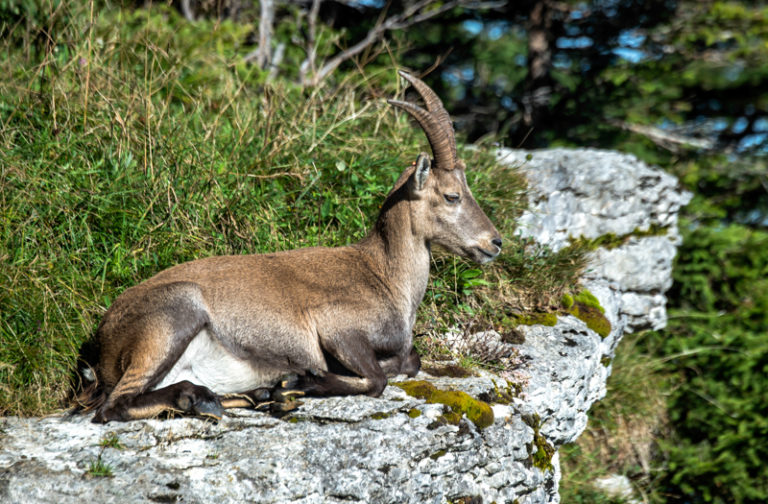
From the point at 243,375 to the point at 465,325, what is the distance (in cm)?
206

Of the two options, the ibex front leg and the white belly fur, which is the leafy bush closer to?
the ibex front leg

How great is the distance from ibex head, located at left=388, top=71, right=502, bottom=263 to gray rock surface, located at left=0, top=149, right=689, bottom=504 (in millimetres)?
784

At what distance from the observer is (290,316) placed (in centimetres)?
444

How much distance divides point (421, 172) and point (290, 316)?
4.50 ft

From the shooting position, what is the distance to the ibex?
4.02m

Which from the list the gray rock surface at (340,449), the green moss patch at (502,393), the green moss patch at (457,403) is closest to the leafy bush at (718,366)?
the gray rock surface at (340,449)

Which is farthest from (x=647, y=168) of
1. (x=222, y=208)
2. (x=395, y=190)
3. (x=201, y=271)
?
(x=201, y=271)

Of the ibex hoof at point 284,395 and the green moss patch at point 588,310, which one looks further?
the green moss patch at point 588,310

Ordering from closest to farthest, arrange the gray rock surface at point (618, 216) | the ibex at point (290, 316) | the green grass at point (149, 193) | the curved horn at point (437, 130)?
1. the ibex at point (290, 316)
2. the green grass at point (149, 193)
3. the curved horn at point (437, 130)
4. the gray rock surface at point (618, 216)

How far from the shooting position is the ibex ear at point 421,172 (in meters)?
4.80

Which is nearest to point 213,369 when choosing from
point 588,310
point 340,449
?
point 340,449

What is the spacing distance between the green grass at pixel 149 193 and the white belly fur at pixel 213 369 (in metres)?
0.89

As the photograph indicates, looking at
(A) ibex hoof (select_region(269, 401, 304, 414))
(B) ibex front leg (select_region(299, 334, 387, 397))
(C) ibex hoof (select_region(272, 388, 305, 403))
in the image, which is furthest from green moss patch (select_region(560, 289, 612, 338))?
(A) ibex hoof (select_region(269, 401, 304, 414))

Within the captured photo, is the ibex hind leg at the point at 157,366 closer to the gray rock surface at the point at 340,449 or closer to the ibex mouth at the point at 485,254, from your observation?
the gray rock surface at the point at 340,449
